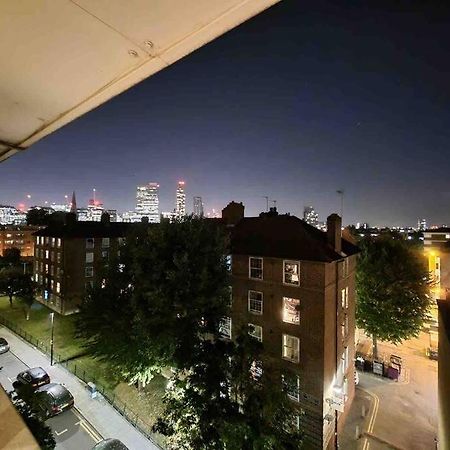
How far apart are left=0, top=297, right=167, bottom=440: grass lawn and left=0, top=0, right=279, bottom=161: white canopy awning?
1721 centimetres

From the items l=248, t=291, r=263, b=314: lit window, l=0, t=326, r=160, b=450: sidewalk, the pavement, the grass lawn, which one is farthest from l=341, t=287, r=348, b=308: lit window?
l=0, t=326, r=160, b=450: sidewalk

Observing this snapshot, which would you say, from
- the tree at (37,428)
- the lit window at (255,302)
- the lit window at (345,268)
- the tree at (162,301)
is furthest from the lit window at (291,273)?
the tree at (37,428)

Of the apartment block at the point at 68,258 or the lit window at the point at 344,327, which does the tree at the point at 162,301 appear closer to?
the lit window at the point at 344,327

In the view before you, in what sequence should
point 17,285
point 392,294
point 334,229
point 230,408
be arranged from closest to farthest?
1. point 230,408
2. point 334,229
3. point 392,294
4. point 17,285

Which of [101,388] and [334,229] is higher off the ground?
[334,229]

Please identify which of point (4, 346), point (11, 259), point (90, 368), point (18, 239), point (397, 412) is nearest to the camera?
point (397, 412)

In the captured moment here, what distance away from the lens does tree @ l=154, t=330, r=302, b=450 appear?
34.2 ft

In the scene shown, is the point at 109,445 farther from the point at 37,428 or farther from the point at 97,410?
the point at 37,428

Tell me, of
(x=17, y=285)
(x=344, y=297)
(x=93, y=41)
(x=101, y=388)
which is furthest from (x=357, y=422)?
(x=17, y=285)

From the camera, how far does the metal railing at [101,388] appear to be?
1724cm

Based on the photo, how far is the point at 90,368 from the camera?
76.5 feet

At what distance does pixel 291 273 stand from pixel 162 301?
7.97 m

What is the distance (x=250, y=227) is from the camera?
70.6 feet

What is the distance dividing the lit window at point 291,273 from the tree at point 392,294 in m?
11.0
